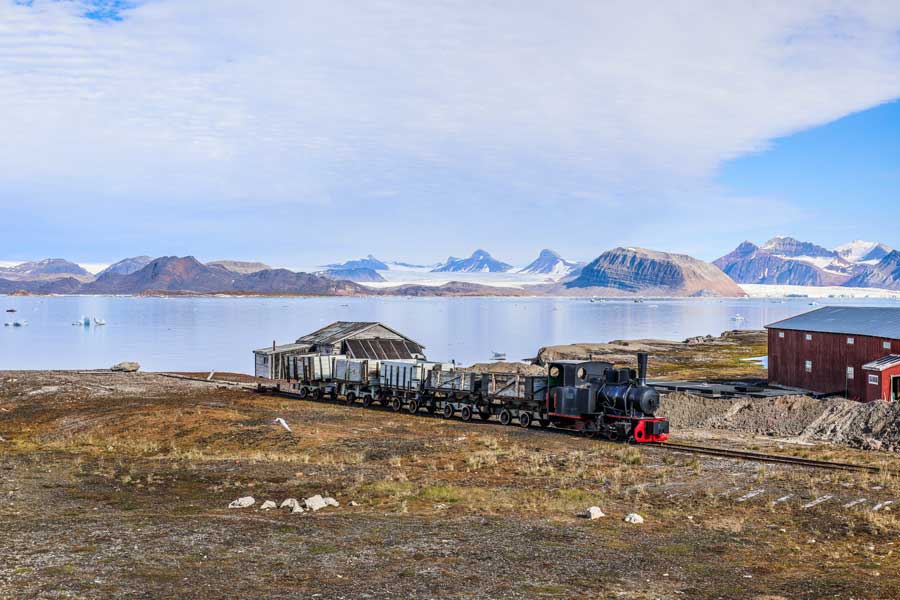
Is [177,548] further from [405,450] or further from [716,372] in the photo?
[716,372]

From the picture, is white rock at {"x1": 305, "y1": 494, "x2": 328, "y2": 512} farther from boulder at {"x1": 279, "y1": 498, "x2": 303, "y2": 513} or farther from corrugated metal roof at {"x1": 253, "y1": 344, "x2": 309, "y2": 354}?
corrugated metal roof at {"x1": 253, "y1": 344, "x2": 309, "y2": 354}

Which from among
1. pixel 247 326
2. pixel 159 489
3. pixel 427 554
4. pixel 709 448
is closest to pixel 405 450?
pixel 159 489

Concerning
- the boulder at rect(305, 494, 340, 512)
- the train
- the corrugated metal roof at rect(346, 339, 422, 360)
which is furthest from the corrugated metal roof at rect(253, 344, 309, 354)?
the boulder at rect(305, 494, 340, 512)

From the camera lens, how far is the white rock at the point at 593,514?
19766mm

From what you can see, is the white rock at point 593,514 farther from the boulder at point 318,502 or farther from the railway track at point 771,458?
the railway track at point 771,458

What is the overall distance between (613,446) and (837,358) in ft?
81.7

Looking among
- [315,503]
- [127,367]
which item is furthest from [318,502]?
[127,367]

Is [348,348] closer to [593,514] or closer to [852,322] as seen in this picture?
[852,322]

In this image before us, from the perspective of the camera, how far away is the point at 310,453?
30625mm

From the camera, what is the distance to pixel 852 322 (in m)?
50.4

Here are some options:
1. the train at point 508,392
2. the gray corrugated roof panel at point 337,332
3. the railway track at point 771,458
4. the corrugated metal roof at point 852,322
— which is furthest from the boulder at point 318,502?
the gray corrugated roof panel at point 337,332

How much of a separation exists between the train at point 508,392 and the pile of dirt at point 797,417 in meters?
3.78

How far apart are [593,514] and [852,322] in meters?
38.2

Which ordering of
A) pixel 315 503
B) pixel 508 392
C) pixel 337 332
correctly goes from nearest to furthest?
pixel 315 503 < pixel 508 392 < pixel 337 332
